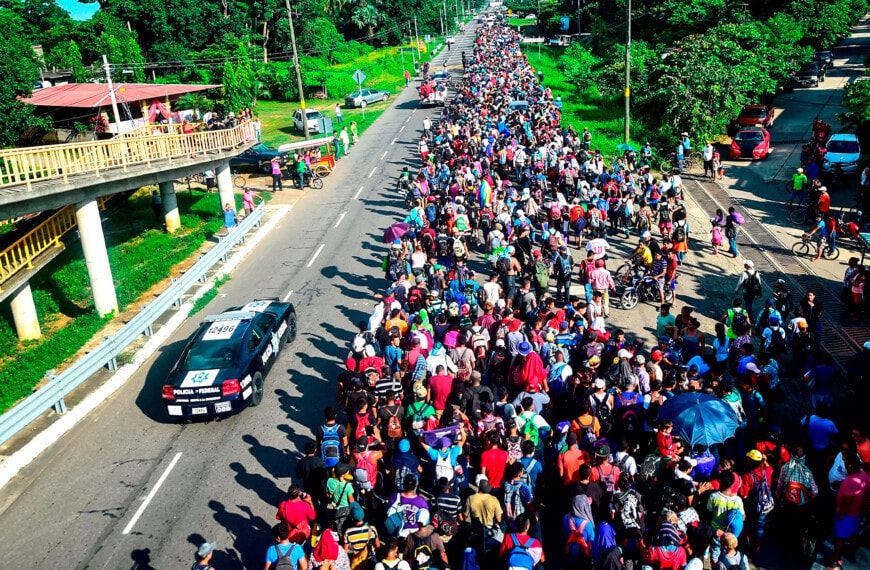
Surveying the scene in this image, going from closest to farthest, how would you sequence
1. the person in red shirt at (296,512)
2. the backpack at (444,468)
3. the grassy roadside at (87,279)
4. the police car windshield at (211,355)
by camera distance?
the person in red shirt at (296,512)
the backpack at (444,468)
the police car windshield at (211,355)
the grassy roadside at (87,279)

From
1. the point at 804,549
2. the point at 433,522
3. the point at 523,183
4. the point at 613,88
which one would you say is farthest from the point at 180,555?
the point at 613,88

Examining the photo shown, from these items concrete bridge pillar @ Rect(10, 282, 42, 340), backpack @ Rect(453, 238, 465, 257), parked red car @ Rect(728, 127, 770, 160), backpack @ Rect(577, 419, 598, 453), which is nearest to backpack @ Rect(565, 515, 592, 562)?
backpack @ Rect(577, 419, 598, 453)

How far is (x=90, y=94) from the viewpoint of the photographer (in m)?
36.0

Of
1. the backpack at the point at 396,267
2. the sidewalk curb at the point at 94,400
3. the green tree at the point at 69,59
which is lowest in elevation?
the sidewalk curb at the point at 94,400

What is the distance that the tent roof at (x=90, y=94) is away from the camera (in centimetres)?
3428

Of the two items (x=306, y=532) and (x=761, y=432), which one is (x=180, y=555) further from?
(x=761, y=432)

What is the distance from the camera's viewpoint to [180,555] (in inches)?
416

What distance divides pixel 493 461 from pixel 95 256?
13629 mm

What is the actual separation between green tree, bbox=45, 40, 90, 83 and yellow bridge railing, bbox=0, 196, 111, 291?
33866 mm

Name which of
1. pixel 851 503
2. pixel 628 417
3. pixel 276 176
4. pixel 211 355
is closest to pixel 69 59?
pixel 276 176

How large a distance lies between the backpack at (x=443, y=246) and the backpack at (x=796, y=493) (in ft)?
35.8

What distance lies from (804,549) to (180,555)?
8.46 m

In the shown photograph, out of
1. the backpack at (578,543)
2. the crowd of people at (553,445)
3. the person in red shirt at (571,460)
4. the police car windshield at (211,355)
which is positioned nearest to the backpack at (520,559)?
the crowd of people at (553,445)

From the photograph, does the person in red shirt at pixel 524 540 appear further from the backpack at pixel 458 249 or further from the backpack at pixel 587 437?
the backpack at pixel 458 249
